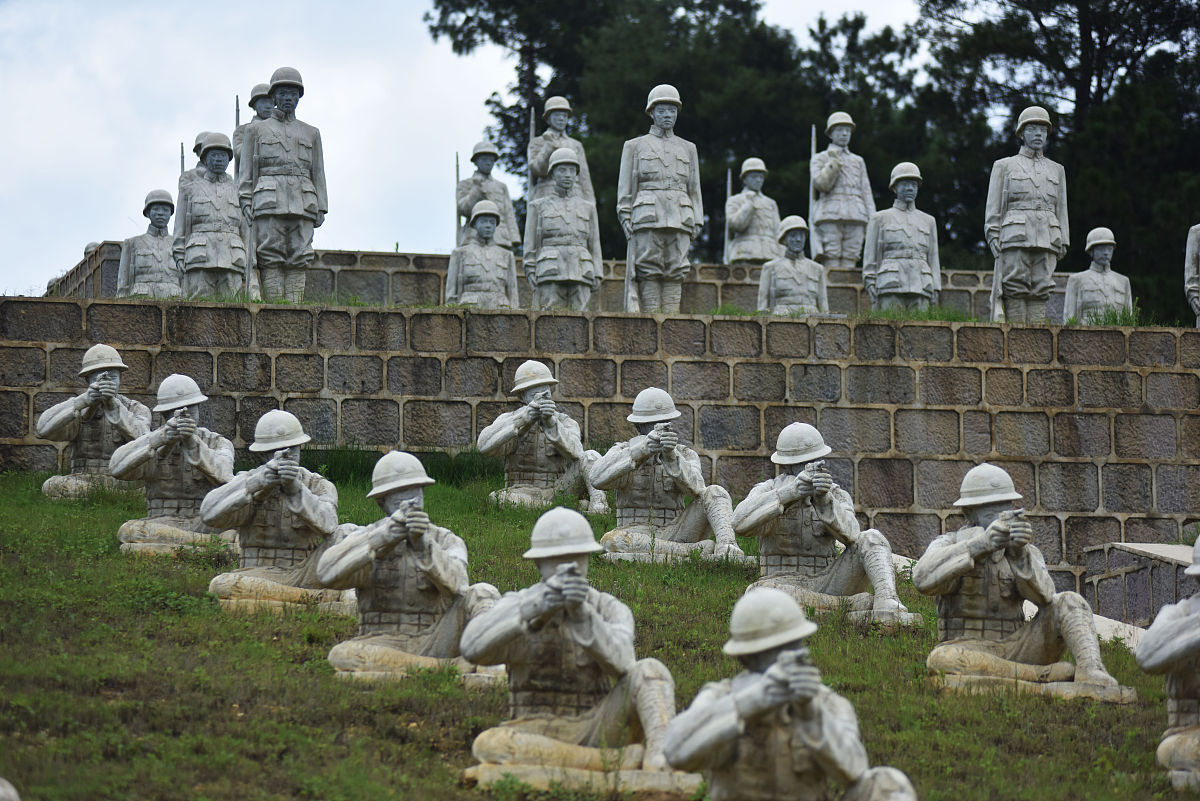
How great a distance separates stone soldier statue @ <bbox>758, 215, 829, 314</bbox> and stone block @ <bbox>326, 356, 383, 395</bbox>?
5.14 meters

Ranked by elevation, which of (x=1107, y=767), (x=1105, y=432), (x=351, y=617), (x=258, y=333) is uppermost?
(x=258, y=333)

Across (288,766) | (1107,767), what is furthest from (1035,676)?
(288,766)

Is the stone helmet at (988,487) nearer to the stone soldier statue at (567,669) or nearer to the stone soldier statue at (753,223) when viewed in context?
the stone soldier statue at (567,669)

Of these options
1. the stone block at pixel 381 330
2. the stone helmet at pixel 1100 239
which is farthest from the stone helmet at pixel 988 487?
the stone helmet at pixel 1100 239

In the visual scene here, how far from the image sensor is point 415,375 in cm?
1764

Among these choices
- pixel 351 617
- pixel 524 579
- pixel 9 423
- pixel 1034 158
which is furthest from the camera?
pixel 1034 158

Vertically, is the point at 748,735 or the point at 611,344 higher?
the point at 611,344

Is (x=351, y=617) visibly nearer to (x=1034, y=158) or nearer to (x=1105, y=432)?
(x=1105, y=432)

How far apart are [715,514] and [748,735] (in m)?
6.97

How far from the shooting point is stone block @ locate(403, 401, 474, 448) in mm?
17500

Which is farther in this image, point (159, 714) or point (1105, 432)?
point (1105, 432)

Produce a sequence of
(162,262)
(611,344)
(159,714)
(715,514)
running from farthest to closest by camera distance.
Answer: (162,262), (611,344), (715,514), (159,714)

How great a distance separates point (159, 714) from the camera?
8781 mm

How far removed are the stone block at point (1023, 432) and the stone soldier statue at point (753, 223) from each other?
762cm
